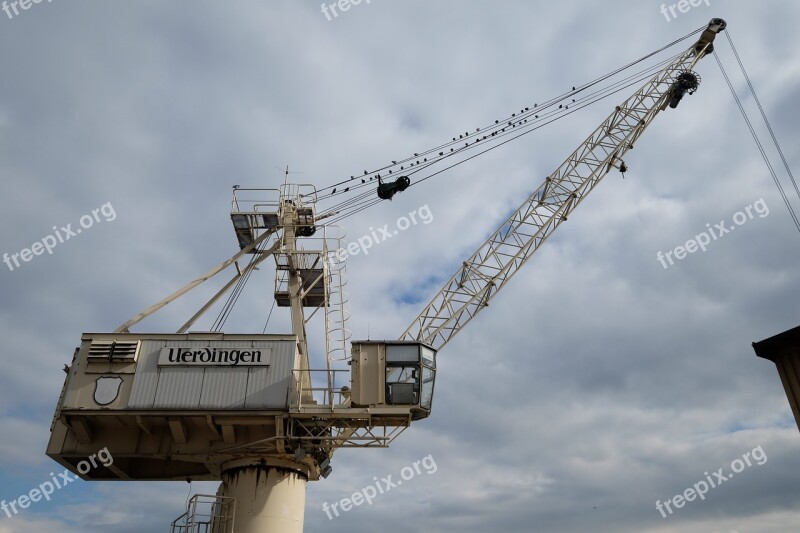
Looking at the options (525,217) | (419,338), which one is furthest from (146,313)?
(525,217)

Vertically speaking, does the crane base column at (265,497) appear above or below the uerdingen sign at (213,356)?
below

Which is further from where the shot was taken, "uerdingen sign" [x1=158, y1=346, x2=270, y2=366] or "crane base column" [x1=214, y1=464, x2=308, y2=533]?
"uerdingen sign" [x1=158, y1=346, x2=270, y2=366]

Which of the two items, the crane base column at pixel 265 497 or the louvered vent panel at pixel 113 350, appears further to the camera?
the louvered vent panel at pixel 113 350

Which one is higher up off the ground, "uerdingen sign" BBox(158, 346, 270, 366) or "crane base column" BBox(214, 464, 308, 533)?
"uerdingen sign" BBox(158, 346, 270, 366)

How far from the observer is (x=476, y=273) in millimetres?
35500

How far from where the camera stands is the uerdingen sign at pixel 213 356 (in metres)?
26.0

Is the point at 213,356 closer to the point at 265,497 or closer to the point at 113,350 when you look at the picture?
the point at 113,350

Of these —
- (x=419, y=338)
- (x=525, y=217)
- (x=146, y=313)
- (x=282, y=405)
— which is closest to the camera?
(x=282, y=405)

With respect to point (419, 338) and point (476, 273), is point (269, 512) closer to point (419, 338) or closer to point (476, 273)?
point (419, 338)

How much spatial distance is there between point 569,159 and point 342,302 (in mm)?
17616

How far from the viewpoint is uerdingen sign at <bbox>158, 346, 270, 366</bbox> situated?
26.0m

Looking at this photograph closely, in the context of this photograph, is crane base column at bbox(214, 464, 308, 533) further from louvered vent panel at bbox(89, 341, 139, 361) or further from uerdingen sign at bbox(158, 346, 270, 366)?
louvered vent panel at bbox(89, 341, 139, 361)

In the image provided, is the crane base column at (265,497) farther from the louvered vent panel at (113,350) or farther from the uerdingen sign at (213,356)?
the louvered vent panel at (113,350)

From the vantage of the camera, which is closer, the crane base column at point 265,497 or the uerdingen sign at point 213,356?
the crane base column at point 265,497
